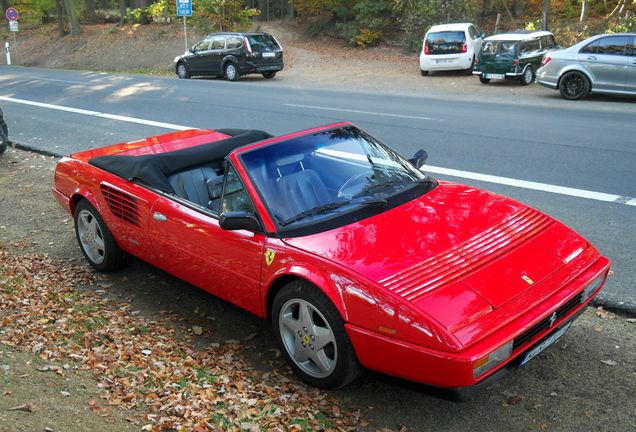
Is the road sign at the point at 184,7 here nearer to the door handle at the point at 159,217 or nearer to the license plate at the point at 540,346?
the door handle at the point at 159,217

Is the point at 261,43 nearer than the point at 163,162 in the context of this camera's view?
No

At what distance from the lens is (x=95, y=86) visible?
21766 mm

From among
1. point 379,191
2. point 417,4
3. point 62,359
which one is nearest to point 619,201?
point 379,191

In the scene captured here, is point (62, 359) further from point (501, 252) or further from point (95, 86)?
point (95, 86)

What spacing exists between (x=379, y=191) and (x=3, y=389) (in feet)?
8.88

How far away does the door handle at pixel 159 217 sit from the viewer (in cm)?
512

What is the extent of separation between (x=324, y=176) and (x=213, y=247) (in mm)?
948

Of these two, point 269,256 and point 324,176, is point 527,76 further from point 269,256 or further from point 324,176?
point 269,256

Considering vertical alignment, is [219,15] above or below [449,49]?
above

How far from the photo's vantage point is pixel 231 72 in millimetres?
24375

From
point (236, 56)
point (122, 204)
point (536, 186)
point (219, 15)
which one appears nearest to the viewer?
point (122, 204)

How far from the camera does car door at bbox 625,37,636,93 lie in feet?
50.1

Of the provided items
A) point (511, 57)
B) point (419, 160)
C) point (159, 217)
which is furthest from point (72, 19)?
point (419, 160)

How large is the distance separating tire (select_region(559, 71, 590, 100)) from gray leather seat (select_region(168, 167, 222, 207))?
13036 mm
